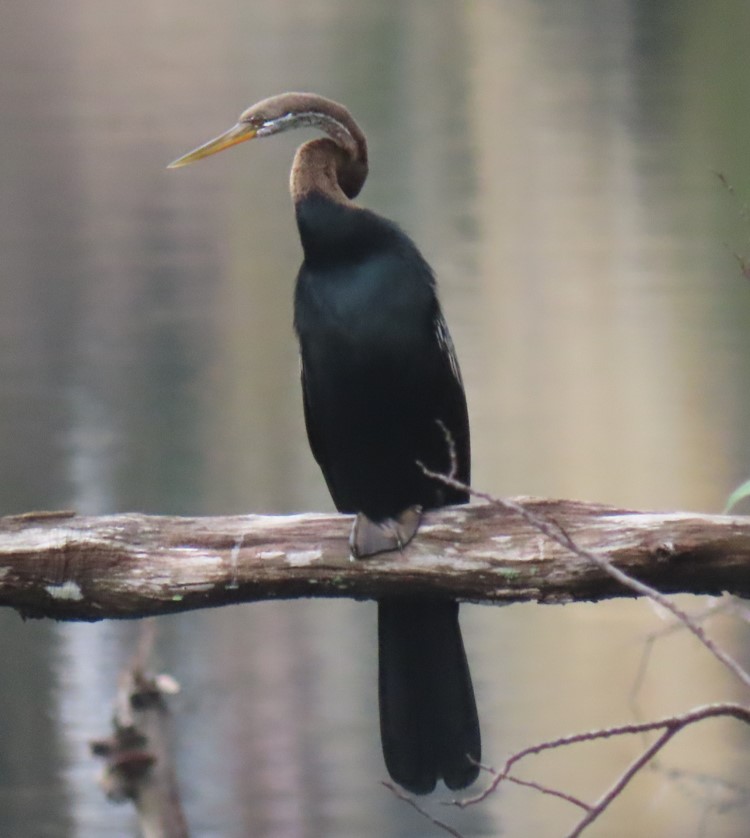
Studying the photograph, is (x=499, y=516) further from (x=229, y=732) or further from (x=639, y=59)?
(x=639, y=59)

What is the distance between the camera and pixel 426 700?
63.9 inches

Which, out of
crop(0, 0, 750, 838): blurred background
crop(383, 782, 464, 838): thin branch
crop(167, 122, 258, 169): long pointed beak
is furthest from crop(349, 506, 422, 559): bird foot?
crop(0, 0, 750, 838): blurred background

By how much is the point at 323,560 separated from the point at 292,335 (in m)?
3.49

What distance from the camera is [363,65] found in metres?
5.26

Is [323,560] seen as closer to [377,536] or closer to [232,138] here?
[377,536]

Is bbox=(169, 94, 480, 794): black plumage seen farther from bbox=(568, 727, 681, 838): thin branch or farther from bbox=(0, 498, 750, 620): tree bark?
bbox=(568, 727, 681, 838): thin branch

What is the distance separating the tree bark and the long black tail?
19 cm

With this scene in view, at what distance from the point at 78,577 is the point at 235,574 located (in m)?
0.18

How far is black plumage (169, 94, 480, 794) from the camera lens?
161 cm

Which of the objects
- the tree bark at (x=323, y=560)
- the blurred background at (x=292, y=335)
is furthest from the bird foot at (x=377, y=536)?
the blurred background at (x=292, y=335)

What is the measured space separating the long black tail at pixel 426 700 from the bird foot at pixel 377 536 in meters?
0.17

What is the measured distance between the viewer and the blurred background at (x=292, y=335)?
13.6 feet

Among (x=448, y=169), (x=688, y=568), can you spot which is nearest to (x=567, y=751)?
(x=448, y=169)

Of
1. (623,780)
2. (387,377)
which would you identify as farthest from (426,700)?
(623,780)
